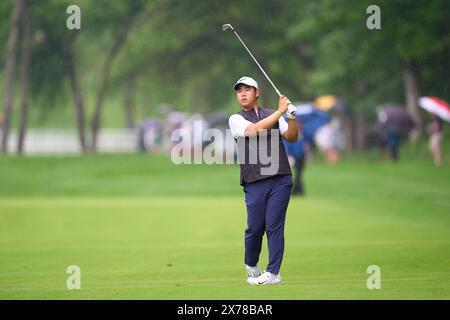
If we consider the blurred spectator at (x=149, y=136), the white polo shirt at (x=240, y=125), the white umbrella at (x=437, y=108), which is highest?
the blurred spectator at (x=149, y=136)

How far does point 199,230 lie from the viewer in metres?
24.3

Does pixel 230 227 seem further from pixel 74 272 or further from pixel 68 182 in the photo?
pixel 68 182

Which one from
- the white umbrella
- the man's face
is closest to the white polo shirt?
the man's face

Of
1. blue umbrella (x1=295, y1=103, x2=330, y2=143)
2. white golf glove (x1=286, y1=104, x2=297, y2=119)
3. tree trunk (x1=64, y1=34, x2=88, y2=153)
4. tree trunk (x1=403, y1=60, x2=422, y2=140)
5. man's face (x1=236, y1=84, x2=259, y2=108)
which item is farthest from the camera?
tree trunk (x1=64, y1=34, x2=88, y2=153)

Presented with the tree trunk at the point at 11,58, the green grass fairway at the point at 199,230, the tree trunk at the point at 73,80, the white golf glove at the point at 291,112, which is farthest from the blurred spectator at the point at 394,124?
the white golf glove at the point at 291,112

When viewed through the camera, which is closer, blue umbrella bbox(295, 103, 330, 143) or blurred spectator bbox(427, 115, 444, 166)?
→ blue umbrella bbox(295, 103, 330, 143)

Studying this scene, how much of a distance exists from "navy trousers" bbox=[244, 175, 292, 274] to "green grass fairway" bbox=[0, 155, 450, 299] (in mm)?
396

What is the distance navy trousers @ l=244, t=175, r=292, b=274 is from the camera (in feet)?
40.2

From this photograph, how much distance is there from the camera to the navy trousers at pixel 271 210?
12.3m

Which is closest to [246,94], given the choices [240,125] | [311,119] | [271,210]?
[240,125]

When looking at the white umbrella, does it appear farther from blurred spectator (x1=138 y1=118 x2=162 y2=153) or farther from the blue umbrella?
blurred spectator (x1=138 y1=118 x2=162 y2=153)

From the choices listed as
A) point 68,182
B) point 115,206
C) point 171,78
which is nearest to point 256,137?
point 115,206

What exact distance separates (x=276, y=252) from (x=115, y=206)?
21436 mm

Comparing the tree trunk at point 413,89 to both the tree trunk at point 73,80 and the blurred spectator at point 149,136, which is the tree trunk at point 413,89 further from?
the blurred spectator at point 149,136
